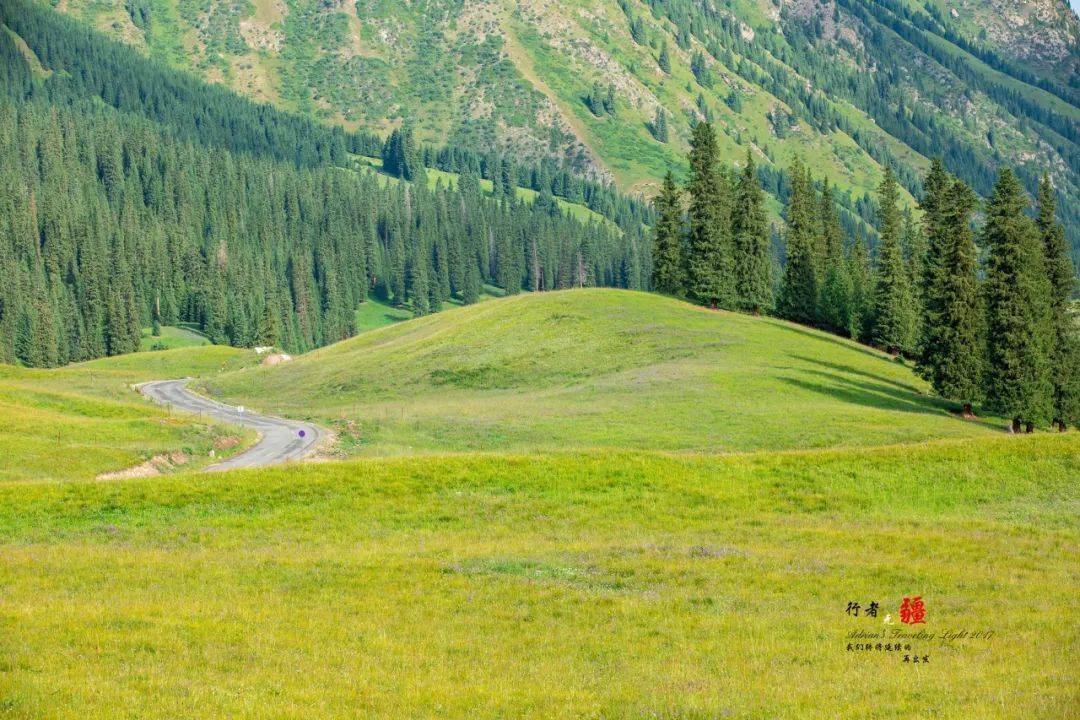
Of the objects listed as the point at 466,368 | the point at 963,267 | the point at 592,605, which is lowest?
the point at 592,605

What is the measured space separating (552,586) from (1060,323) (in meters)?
72.8

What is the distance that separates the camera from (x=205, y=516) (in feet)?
109

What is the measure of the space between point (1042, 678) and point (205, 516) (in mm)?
27141

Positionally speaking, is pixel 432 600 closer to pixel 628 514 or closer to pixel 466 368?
pixel 628 514

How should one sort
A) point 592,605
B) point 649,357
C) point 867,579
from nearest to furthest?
point 592,605 → point 867,579 → point 649,357

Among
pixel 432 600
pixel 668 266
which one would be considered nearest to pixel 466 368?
pixel 668 266

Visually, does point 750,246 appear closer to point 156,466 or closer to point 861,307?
point 861,307

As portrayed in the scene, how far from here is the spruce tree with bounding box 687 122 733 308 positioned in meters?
113

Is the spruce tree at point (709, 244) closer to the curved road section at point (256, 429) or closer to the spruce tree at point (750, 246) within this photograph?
the spruce tree at point (750, 246)

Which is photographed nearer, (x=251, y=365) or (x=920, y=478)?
(x=920, y=478)

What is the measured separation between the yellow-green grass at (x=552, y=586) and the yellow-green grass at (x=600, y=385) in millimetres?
21216

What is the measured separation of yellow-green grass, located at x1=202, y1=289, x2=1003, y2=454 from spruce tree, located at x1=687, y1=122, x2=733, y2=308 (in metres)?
3.64

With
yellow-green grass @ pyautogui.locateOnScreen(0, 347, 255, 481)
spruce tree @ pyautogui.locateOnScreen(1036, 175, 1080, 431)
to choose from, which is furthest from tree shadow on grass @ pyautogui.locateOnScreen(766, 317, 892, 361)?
yellow-green grass @ pyautogui.locateOnScreen(0, 347, 255, 481)

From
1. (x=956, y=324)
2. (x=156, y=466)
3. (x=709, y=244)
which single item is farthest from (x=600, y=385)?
(x=709, y=244)
